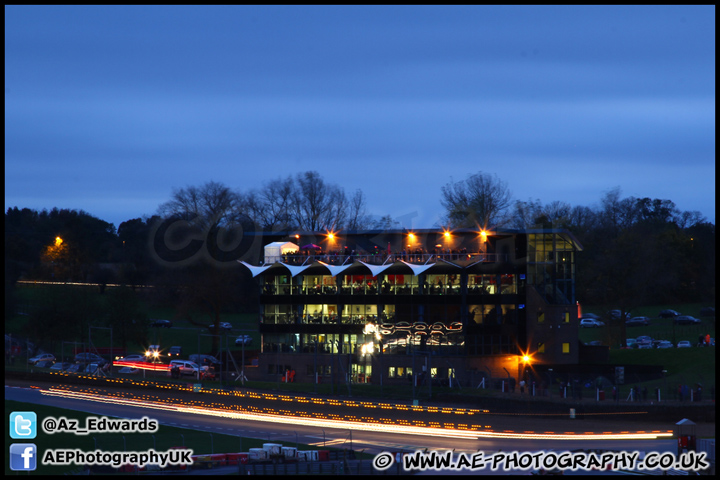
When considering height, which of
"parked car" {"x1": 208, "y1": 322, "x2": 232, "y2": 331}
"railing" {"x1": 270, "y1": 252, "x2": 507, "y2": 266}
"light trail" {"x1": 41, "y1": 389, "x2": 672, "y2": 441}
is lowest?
"light trail" {"x1": 41, "y1": 389, "x2": 672, "y2": 441}

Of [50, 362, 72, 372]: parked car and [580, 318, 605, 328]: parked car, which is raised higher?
[580, 318, 605, 328]: parked car

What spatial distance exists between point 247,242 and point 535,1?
95284 millimetres

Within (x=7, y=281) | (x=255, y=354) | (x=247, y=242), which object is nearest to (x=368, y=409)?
(x=255, y=354)

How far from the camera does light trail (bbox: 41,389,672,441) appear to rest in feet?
172

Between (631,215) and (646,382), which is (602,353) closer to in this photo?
(646,382)

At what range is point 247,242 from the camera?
123 metres

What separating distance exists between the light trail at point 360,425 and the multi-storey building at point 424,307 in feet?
43.5

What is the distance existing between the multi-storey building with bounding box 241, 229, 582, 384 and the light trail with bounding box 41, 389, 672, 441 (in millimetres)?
13260

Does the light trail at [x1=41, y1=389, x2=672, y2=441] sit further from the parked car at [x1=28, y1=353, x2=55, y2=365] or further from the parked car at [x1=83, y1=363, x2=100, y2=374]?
the parked car at [x1=28, y1=353, x2=55, y2=365]

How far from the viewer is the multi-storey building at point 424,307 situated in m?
77.4

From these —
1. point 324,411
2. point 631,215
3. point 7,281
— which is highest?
point 631,215

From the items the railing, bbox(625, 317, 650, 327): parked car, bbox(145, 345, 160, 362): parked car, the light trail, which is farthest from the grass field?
the light trail

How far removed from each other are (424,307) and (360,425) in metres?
22.7

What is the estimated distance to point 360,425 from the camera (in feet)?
189
